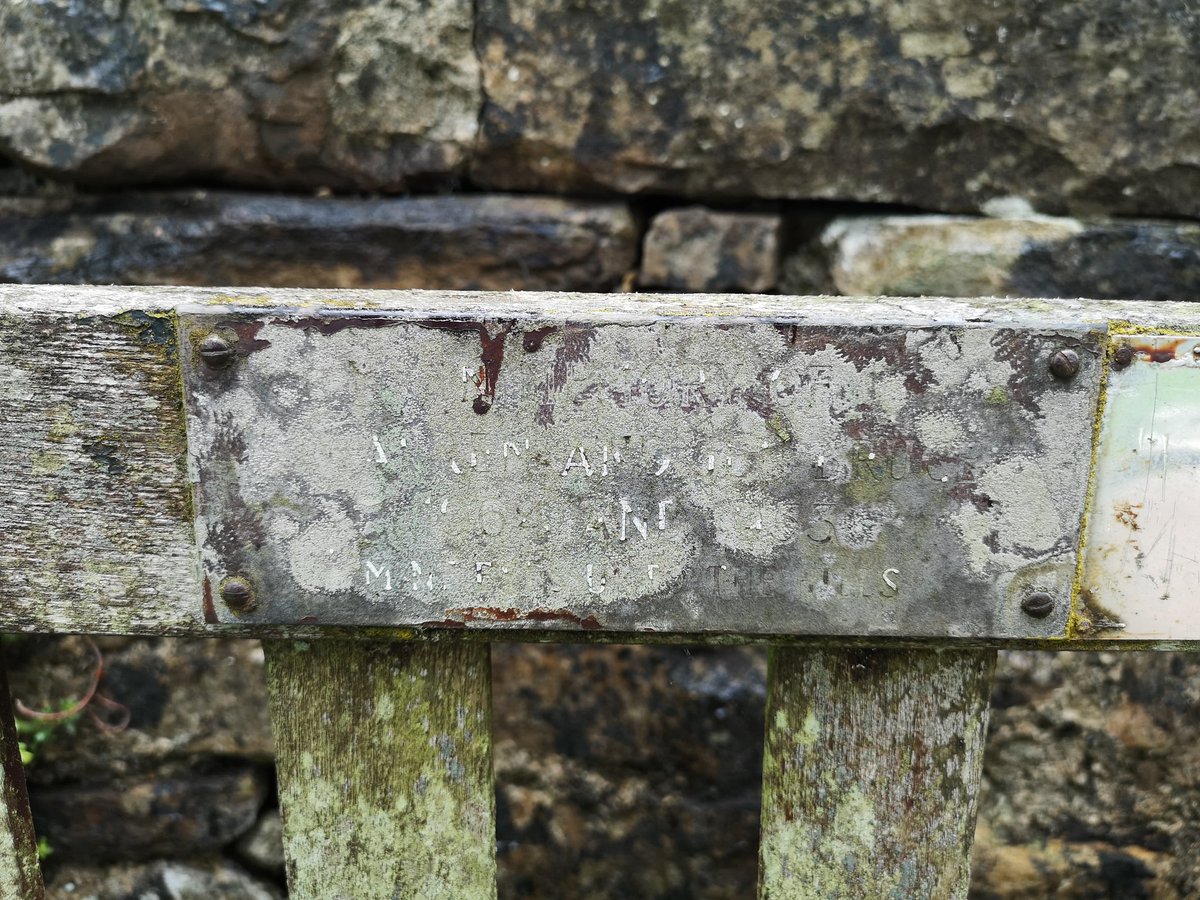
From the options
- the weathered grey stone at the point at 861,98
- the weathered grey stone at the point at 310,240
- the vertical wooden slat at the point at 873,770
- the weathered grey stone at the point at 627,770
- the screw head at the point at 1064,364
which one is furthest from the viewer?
the weathered grey stone at the point at 627,770

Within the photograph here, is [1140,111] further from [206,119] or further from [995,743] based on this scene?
[206,119]

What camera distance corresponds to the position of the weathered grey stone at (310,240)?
1.33 m

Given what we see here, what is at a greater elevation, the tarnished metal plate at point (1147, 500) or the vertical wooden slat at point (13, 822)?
the tarnished metal plate at point (1147, 500)

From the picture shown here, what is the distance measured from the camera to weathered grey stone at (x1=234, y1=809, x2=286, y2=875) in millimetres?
1599

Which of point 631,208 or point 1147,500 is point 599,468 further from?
point 631,208

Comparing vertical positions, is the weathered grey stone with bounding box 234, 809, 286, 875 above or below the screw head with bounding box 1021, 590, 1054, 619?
below

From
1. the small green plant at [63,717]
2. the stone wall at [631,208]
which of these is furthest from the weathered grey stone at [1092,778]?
the small green plant at [63,717]

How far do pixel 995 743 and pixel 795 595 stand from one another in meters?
0.84

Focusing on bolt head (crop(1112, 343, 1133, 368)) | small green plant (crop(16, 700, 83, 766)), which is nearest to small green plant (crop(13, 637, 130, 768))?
small green plant (crop(16, 700, 83, 766))

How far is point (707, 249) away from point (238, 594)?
833 mm

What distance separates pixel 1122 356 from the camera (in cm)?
76

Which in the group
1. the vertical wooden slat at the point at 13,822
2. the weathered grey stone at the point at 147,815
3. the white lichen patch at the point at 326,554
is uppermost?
the white lichen patch at the point at 326,554

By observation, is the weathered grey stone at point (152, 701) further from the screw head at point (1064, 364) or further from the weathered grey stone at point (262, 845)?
the screw head at point (1064, 364)

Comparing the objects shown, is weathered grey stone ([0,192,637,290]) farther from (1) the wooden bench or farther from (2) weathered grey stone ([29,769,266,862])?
(2) weathered grey stone ([29,769,266,862])
